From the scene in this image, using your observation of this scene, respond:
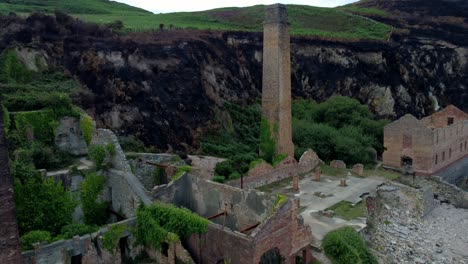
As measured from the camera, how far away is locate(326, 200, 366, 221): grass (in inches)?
772

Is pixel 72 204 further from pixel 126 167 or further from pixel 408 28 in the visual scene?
pixel 408 28

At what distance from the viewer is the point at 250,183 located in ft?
77.5

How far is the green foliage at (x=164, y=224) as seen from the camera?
552 inches

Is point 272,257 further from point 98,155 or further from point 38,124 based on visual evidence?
point 38,124

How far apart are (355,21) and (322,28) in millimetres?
6017

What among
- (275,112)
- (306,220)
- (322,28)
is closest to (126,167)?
(306,220)

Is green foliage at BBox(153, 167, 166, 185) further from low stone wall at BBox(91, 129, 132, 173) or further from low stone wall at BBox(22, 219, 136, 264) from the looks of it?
low stone wall at BBox(22, 219, 136, 264)

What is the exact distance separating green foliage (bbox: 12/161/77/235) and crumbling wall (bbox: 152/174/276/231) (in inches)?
128

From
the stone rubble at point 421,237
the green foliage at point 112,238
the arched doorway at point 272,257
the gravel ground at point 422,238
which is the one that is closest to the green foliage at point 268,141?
the stone rubble at point 421,237

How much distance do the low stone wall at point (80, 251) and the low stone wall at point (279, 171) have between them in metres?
8.64

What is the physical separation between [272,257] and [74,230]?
20.6ft

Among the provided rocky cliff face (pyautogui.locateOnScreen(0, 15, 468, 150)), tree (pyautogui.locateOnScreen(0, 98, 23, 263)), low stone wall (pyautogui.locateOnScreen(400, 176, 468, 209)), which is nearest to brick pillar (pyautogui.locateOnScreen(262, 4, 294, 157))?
rocky cliff face (pyautogui.locateOnScreen(0, 15, 468, 150))

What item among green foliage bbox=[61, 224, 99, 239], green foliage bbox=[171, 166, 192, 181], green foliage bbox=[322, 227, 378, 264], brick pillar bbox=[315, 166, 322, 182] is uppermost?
green foliage bbox=[171, 166, 192, 181]

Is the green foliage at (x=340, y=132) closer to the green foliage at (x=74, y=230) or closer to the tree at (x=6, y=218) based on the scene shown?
the green foliage at (x=74, y=230)
